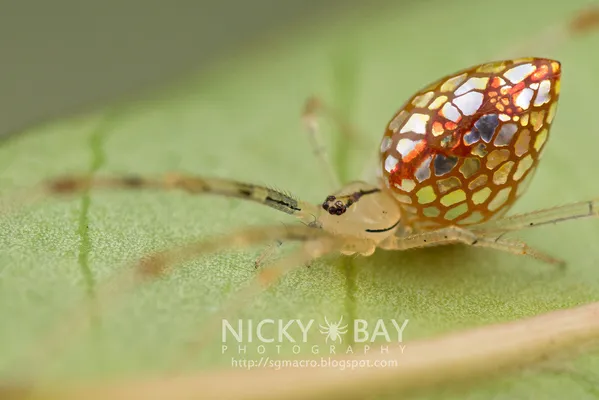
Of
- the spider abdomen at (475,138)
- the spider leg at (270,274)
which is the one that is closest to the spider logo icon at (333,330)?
the spider leg at (270,274)

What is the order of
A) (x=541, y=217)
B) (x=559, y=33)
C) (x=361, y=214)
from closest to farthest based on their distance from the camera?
(x=541, y=217) < (x=361, y=214) < (x=559, y=33)

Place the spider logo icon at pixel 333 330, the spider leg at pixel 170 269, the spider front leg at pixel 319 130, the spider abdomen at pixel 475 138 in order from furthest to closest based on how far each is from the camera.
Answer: the spider front leg at pixel 319 130, the spider abdomen at pixel 475 138, the spider logo icon at pixel 333 330, the spider leg at pixel 170 269

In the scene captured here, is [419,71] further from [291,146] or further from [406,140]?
Answer: [406,140]

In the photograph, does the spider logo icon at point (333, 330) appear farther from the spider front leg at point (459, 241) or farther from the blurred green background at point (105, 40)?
the blurred green background at point (105, 40)

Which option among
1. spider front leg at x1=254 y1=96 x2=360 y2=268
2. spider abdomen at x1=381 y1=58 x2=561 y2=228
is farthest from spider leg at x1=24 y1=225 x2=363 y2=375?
spider front leg at x1=254 y1=96 x2=360 y2=268

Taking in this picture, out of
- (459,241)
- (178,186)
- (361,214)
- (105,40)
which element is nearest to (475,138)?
(459,241)

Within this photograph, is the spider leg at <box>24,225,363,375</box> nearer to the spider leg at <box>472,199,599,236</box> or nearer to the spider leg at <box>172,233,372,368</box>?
the spider leg at <box>172,233,372,368</box>

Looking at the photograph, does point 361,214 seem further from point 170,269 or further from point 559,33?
point 559,33
